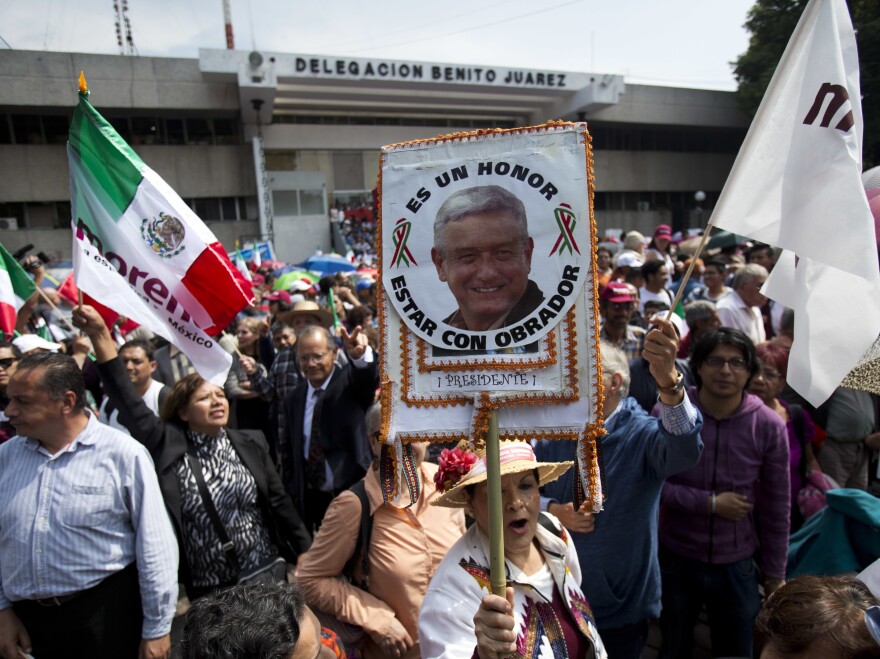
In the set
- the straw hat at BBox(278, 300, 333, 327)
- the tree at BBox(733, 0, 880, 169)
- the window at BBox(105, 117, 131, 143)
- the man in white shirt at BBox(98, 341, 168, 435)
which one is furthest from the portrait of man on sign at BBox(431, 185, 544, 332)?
the window at BBox(105, 117, 131, 143)

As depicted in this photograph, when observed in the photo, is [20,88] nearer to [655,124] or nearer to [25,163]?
[25,163]

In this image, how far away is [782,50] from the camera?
24531 mm

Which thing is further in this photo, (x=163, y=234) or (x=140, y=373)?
(x=140, y=373)

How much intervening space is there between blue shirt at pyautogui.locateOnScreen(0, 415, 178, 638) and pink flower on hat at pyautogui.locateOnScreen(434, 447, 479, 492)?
→ 146 centimetres

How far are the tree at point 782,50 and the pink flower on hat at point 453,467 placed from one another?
79.6ft

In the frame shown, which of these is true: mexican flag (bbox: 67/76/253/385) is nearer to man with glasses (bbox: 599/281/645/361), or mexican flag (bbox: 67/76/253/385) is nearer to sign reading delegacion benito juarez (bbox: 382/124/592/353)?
→ sign reading delegacion benito juarez (bbox: 382/124/592/353)

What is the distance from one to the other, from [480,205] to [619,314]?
3.49 m

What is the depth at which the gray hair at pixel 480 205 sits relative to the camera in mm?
1656

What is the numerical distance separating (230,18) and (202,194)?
899 centimetres

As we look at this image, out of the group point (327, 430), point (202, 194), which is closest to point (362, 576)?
point (327, 430)

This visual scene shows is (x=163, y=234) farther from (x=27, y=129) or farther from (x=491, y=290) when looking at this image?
(x=27, y=129)

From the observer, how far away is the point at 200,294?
10.7 feet

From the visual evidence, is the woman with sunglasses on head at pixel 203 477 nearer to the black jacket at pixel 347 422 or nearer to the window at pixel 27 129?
the black jacket at pixel 347 422

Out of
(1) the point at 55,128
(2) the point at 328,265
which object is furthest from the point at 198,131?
(2) the point at 328,265
